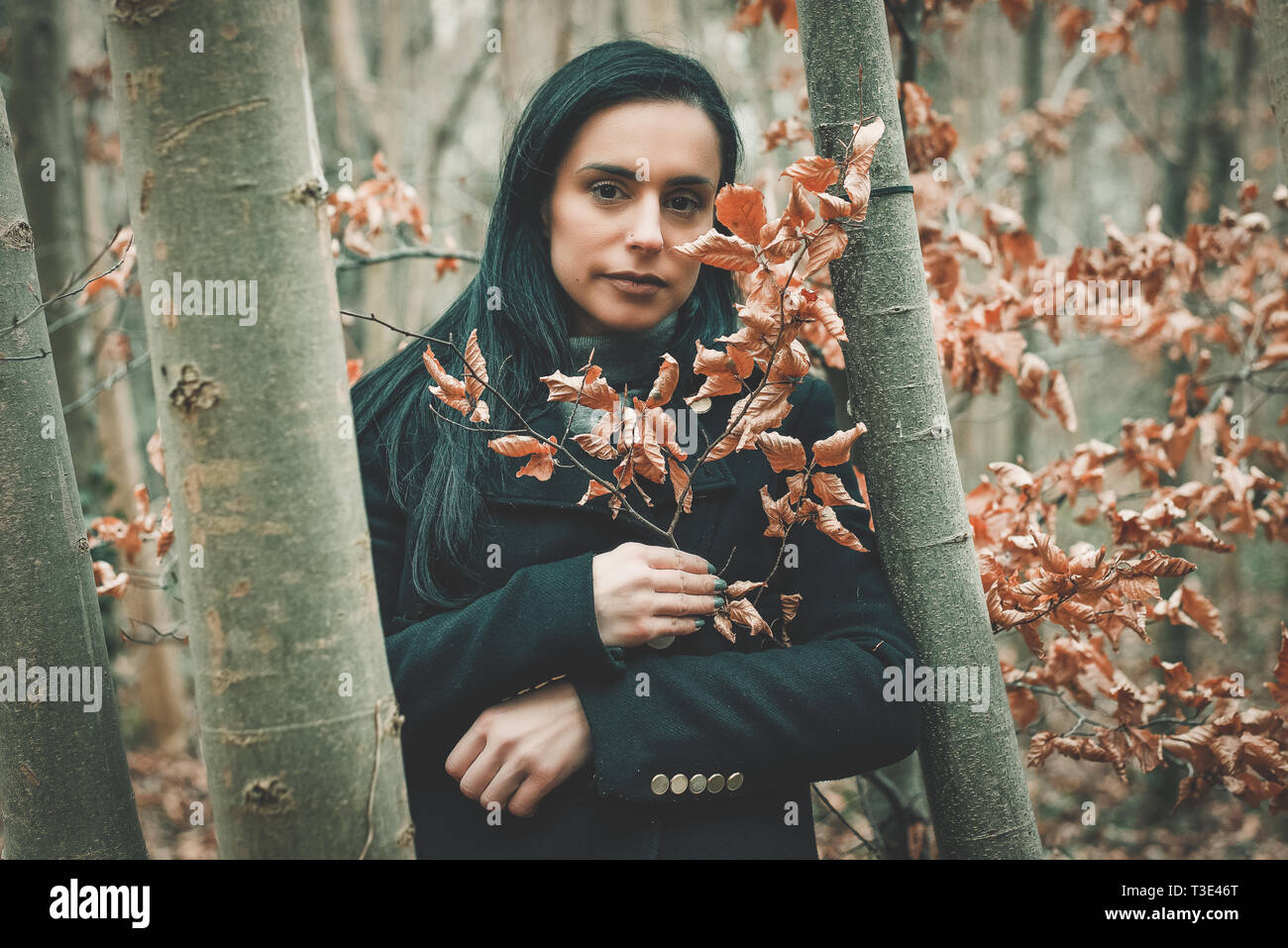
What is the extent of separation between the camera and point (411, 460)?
1676 millimetres

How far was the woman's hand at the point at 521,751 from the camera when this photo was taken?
1410 millimetres

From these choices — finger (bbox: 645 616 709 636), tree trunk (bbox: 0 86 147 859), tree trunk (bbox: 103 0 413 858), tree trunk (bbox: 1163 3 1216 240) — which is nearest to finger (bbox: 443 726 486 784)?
finger (bbox: 645 616 709 636)

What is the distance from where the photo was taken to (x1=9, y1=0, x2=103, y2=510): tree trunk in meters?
4.87

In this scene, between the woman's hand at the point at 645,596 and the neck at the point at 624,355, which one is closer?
the woman's hand at the point at 645,596

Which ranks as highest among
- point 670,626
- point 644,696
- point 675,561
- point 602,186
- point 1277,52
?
point 1277,52

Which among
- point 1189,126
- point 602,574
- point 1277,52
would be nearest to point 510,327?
point 602,574

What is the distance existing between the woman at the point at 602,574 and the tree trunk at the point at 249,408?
44 centimetres

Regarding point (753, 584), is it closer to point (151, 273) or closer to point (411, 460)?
point (411, 460)

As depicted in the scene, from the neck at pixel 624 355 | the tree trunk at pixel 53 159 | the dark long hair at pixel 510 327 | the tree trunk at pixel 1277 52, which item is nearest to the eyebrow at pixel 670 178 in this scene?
the dark long hair at pixel 510 327

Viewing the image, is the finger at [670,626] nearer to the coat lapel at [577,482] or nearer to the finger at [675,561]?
the finger at [675,561]

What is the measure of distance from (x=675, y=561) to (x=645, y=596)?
0.08 m

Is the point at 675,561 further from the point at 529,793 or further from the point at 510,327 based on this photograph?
the point at 510,327

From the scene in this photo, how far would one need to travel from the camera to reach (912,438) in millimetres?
1472

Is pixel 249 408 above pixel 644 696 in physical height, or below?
above
